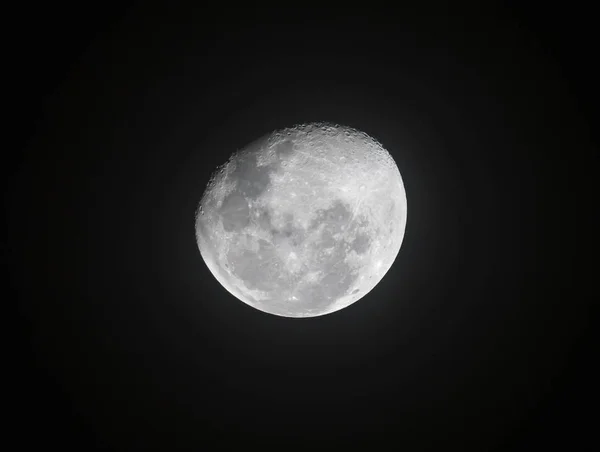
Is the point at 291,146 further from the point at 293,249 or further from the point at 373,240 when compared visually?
the point at 373,240

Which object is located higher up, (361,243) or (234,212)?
(361,243)

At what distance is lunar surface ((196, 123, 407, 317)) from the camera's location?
114 inches

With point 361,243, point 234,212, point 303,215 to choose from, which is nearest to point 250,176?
point 234,212

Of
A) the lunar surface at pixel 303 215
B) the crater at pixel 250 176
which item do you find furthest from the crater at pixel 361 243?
the crater at pixel 250 176

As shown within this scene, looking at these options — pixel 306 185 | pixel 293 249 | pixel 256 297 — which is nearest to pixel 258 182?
pixel 306 185

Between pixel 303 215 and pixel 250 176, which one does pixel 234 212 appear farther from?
pixel 303 215

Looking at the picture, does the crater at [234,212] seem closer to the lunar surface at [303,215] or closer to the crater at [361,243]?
the lunar surface at [303,215]

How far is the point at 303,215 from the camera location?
113 inches

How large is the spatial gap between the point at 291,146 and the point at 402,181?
1.04m

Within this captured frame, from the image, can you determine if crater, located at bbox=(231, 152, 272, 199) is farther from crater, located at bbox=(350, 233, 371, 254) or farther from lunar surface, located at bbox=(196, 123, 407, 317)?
crater, located at bbox=(350, 233, 371, 254)

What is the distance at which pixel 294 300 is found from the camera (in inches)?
126

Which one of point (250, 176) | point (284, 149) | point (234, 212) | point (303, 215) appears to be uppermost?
point (284, 149)

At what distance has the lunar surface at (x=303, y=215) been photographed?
2891 mm

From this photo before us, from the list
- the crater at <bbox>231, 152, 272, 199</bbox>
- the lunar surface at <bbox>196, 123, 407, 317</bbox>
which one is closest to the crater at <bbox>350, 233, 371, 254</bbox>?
the lunar surface at <bbox>196, 123, 407, 317</bbox>
